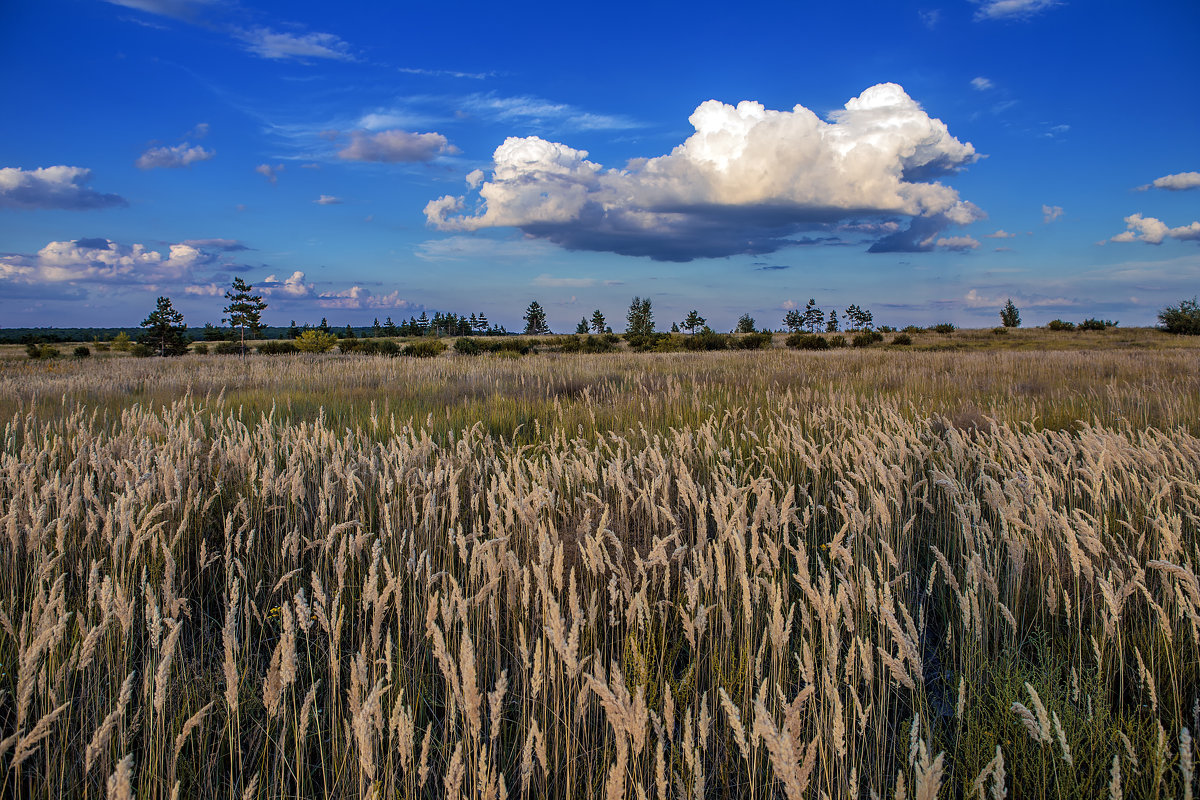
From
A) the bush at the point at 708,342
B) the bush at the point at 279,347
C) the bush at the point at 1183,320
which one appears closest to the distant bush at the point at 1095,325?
the bush at the point at 1183,320

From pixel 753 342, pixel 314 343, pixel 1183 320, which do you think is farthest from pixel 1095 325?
pixel 314 343

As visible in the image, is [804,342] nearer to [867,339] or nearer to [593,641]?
[867,339]

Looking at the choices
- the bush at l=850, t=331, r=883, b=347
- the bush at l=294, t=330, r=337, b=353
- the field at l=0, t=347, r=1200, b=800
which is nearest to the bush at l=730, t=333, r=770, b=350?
the bush at l=850, t=331, r=883, b=347

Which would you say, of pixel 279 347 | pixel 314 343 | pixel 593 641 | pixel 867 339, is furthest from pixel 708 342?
pixel 279 347

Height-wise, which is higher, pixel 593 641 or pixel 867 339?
pixel 867 339

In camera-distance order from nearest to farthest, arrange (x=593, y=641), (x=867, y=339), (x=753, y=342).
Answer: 1. (x=593, y=641)
2. (x=753, y=342)
3. (x=867, y=339)

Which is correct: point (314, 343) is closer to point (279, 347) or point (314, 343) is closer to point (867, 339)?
point (279, 347)

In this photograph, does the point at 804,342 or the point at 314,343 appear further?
the point at 804,342

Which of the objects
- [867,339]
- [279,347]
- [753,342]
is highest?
[867,339]

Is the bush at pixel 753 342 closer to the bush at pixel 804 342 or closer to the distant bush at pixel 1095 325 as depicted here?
the bush at pixel 804 342

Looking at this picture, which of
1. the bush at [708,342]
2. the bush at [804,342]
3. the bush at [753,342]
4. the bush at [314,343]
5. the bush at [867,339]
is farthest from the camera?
the bush at [867,339]

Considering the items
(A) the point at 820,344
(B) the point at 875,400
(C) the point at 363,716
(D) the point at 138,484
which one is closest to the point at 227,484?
(D) the point at 138,484

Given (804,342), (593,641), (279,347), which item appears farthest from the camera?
(279,347)

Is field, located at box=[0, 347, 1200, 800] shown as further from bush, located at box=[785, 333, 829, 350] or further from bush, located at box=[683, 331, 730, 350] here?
bush, located at box=[785, 333, 829, 350]
